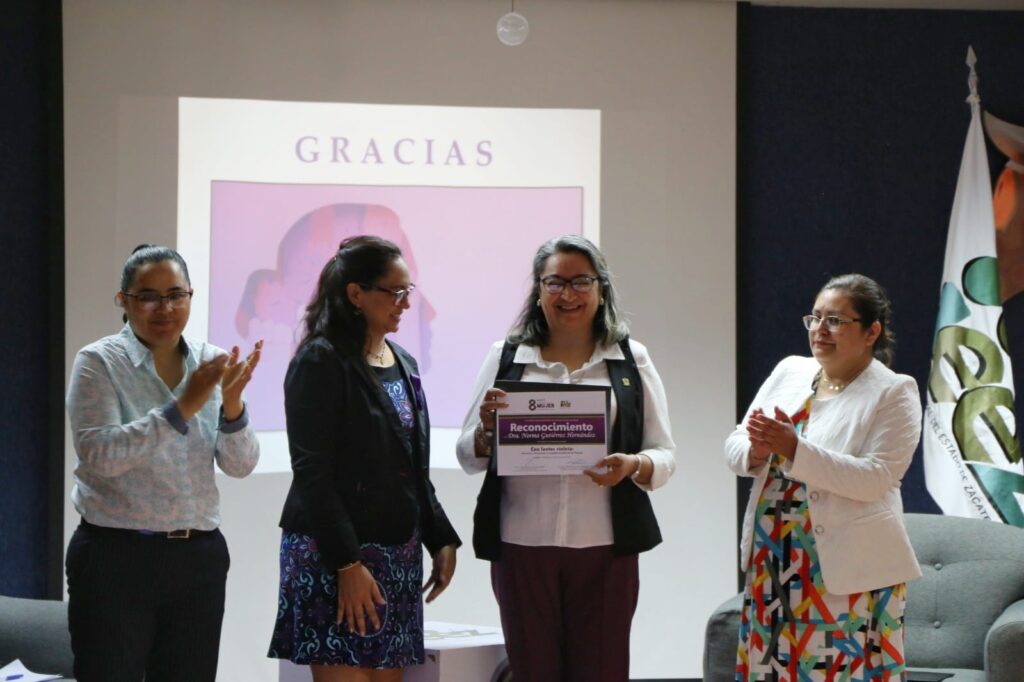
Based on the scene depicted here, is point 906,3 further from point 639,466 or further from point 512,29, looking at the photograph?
point 639,466

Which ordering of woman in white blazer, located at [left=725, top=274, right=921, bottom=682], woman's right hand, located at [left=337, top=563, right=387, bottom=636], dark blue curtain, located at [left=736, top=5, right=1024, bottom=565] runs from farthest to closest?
dark blue curtain, located at [left=736, top=5, right=1024, bottom=565] → woman in white blazer, located at [left=725, top=274, right=921, bottom=682] → woman's right hand, located at [left=337, top=563, right=387, bottom=636]

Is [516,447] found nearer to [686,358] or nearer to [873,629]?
[873,629]

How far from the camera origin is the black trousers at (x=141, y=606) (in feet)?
8.41

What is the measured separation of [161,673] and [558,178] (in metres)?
2.91

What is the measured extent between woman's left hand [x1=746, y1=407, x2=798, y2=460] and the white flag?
2112mm

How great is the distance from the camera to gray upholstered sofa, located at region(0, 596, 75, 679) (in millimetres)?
3676

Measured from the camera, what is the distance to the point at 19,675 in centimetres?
355

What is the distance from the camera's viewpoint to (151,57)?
189 inches

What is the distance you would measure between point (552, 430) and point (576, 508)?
0.21m

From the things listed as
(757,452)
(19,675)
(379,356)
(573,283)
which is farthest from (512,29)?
(19,675)

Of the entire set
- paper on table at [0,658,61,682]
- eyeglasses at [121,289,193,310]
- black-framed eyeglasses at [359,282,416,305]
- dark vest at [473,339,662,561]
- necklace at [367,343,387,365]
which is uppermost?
black-framed eyeglasses at [359,282,416,305]

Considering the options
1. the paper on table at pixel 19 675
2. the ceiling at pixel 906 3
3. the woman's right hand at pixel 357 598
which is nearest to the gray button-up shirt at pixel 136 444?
the woman's right hand at pixel 357 598

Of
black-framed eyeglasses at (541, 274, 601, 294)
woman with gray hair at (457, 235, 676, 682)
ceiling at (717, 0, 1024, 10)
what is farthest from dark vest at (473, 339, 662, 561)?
ceiling at (717, 0, 1024, 10)

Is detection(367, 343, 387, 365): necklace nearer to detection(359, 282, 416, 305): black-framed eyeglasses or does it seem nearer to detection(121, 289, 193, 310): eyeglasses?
detection(359, 282, 416, 305): black-framed eyeglasses
